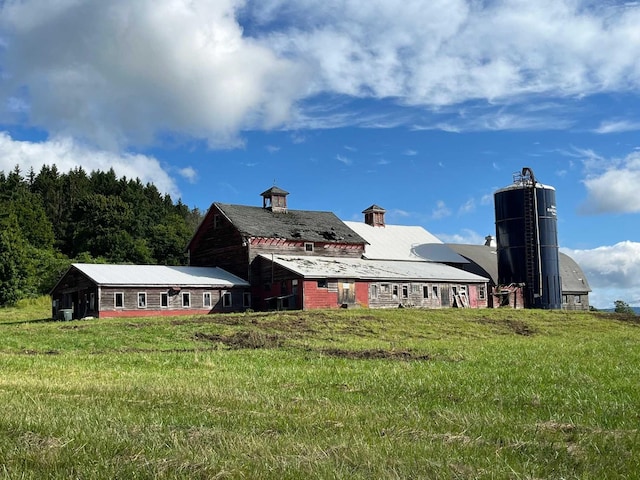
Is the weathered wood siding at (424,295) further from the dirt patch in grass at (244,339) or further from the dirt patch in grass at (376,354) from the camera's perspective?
the dirt patch in grass at (376,354)

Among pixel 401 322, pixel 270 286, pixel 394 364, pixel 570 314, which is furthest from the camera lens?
pixel 270 286

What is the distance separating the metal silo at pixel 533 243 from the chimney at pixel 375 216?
15.3 metres

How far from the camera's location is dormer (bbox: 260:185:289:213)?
220 ft

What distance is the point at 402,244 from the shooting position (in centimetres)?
7338

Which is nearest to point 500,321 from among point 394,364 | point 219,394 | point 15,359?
point 394,364

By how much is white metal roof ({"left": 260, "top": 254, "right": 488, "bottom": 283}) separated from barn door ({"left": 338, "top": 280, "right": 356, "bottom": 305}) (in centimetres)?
60

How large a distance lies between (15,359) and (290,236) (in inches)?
1626

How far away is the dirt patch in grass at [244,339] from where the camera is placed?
28938 millimetres

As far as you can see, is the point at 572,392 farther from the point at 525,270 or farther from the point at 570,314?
the point at 525,270

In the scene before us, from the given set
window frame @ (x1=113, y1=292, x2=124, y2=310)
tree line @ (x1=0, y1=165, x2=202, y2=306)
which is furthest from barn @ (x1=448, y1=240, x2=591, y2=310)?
tree line @ (x1=0, y1=165, x2=202, y2=306)

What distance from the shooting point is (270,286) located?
2232 inches

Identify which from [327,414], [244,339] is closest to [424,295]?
[244,339]

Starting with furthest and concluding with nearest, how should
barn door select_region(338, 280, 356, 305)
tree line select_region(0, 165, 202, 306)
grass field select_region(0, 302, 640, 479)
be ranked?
tree line select_region(0, 165, 202, 306) < barn door select_region(338, 280, 356, 305) < grass field select_region(0, 302, 640, 479)

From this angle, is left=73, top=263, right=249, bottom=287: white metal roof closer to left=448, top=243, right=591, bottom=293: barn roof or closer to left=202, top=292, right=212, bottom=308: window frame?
left=202, top=292, right=212, bottom=308: window frame
